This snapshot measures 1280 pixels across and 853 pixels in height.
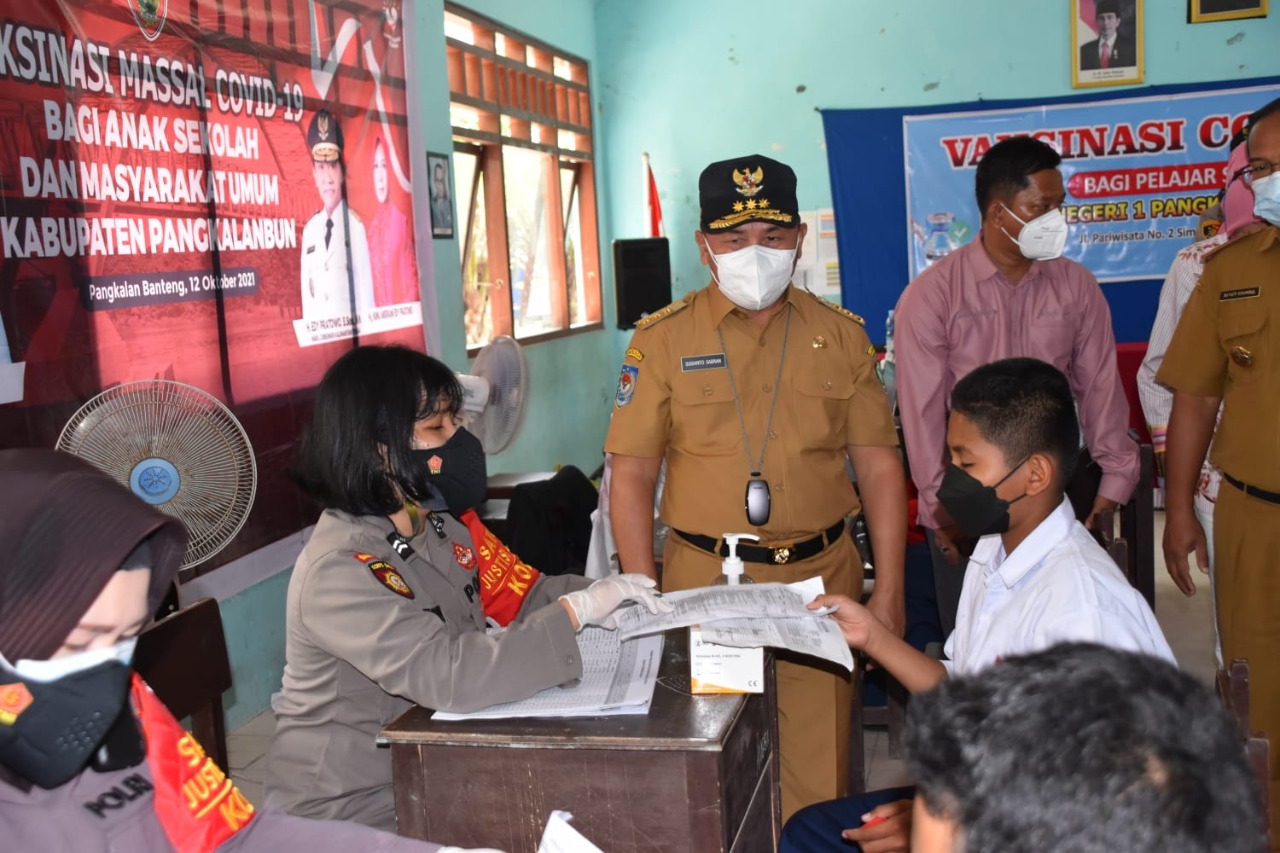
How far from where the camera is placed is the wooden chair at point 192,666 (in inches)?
70.7

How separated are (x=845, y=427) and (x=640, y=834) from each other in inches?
43.0

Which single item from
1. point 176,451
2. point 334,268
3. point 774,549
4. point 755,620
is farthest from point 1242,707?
point 334,268

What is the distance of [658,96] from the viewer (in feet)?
25.4

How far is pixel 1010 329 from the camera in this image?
288cm

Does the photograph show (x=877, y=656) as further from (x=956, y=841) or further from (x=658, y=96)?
(x=658, y=96)

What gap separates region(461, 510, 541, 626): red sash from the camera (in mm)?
2021

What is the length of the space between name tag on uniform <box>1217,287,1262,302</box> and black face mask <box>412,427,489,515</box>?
1.66m

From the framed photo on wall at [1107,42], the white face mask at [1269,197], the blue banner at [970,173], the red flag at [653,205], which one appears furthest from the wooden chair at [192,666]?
the framed photo on wall at [1107,42]

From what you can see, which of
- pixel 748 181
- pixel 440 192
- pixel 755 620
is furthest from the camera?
pixel 440 192

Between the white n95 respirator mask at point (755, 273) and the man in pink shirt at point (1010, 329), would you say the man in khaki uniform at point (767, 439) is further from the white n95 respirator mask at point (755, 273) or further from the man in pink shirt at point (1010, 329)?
the man in pink shirt at point (1010, 329)

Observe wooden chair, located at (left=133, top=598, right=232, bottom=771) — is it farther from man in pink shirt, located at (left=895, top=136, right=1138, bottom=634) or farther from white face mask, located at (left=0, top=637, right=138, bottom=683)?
man in pink shirt, located at (left=895, top=136, right=1138, bottom=634)

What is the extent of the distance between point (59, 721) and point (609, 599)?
893 mm

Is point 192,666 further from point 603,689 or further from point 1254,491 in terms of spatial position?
point 1254,491

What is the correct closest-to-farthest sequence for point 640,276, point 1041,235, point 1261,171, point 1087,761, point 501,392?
1. point 1087,761
2. point 1261,171
3. point 1041,235
4. point 501,392
5. point 640,276
